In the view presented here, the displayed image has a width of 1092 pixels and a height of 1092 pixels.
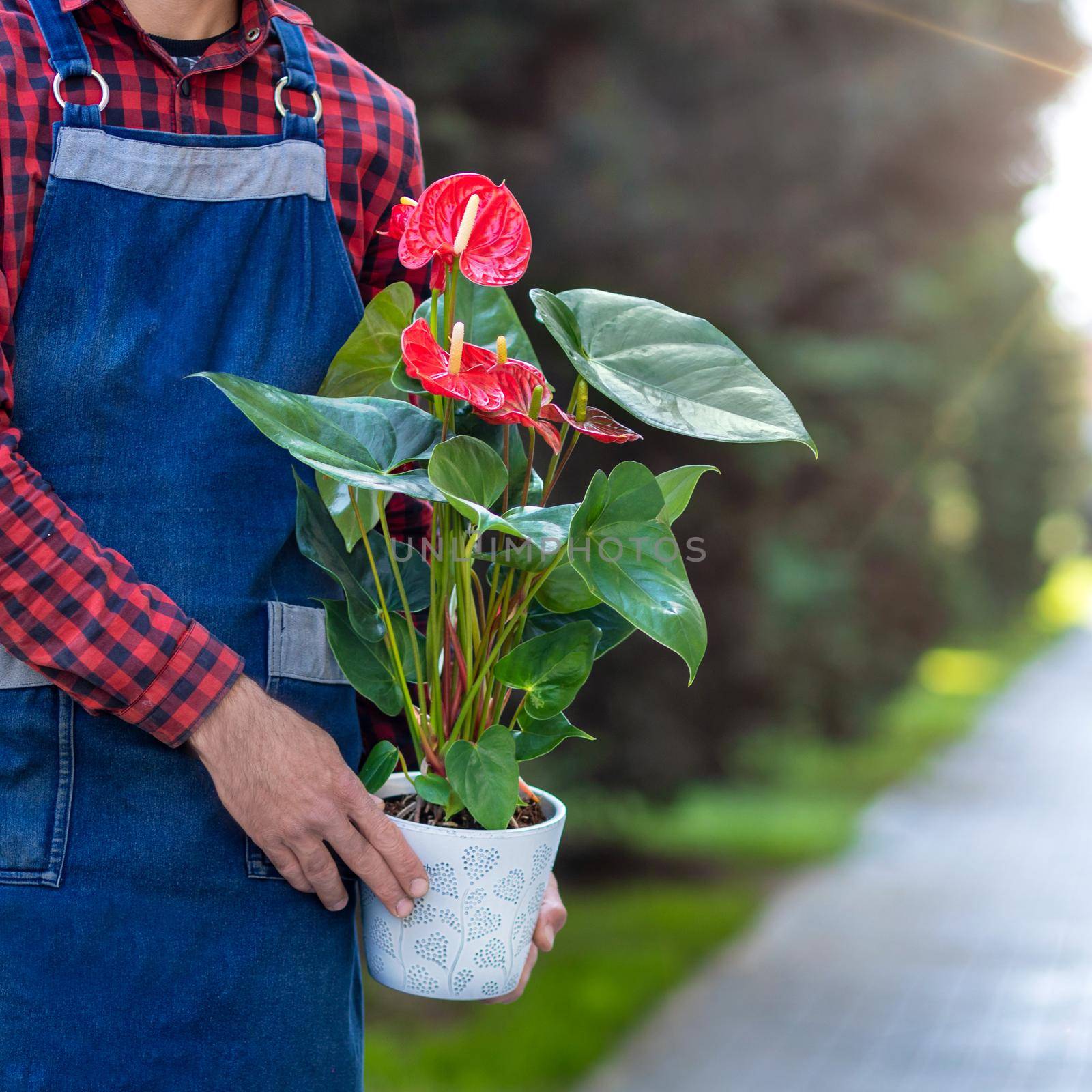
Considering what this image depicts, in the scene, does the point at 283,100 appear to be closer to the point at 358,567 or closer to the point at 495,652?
the point at 358,567

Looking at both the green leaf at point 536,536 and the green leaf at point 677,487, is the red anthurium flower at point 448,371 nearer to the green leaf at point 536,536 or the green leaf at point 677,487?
the green leaf at point 536,536

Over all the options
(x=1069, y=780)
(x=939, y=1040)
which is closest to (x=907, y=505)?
(x=1069, y=780)

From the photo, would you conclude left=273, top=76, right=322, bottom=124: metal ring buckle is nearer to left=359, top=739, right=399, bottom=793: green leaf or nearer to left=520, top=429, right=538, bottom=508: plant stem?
left=520, top=429, right=538, bottom=508: plant stem

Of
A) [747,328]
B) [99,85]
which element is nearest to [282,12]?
[99,85]

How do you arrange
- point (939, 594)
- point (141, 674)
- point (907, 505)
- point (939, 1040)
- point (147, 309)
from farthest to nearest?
point (939, 594) < point (907, 505) < point (939, 1040) < point (147, 309) < point (141, 674)

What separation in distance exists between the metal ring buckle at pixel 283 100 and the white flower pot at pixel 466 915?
72 centimetres

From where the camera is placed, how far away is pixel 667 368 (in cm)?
120

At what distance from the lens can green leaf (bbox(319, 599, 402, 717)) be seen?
1257 mm

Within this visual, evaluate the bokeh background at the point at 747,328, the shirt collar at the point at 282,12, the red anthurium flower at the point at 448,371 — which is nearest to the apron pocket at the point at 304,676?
the red anthurium flower at the point at 448,371

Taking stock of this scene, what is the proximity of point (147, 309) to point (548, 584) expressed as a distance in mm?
472

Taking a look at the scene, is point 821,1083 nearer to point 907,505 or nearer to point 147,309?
point 147,309

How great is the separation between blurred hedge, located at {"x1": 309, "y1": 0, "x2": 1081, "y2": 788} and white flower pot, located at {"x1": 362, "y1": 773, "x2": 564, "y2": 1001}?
1902mm

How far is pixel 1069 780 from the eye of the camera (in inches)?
303

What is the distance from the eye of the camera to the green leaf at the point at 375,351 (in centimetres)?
126
